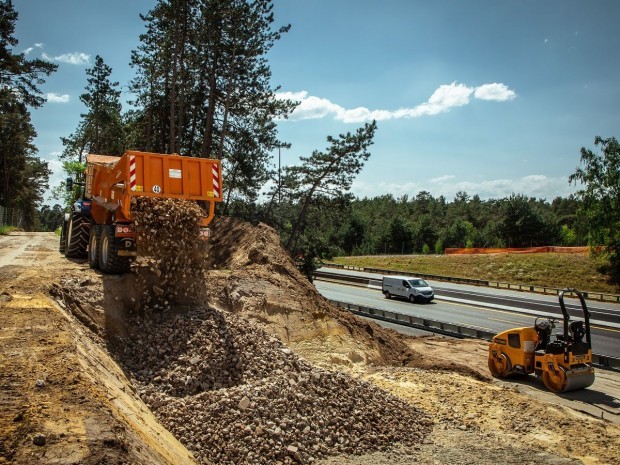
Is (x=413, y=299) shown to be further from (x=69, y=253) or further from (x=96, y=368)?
(x=96, y=368)

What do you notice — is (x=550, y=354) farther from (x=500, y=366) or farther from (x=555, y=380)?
(x=500, y=366)

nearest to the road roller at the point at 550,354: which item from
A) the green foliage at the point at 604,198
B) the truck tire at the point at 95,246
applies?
the truck tire at the point at 95,246

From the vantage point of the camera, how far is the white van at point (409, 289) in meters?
34.6

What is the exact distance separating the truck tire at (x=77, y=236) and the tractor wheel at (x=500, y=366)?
13447 millimetres

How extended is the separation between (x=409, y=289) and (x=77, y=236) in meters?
24.8

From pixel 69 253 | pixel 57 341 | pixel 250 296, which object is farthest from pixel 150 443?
pixel 69 253

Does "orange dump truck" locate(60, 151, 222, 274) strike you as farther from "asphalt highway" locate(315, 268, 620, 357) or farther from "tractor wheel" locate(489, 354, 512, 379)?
"asphalt highway" locate(315, 268, 620, 357)

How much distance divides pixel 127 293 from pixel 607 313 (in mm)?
29754

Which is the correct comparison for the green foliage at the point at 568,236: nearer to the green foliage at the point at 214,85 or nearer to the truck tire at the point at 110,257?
the green foliage at the point at 214,85

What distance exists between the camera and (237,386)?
9023 millimetres

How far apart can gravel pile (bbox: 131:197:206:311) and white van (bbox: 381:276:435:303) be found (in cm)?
2572

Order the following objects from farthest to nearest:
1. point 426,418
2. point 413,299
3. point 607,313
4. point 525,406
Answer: point 413,299 < point 607,313 < point 525,406 < point 426,418

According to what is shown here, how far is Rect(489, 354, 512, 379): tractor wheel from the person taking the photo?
1549 centimetres

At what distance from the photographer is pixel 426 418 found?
10039mm
